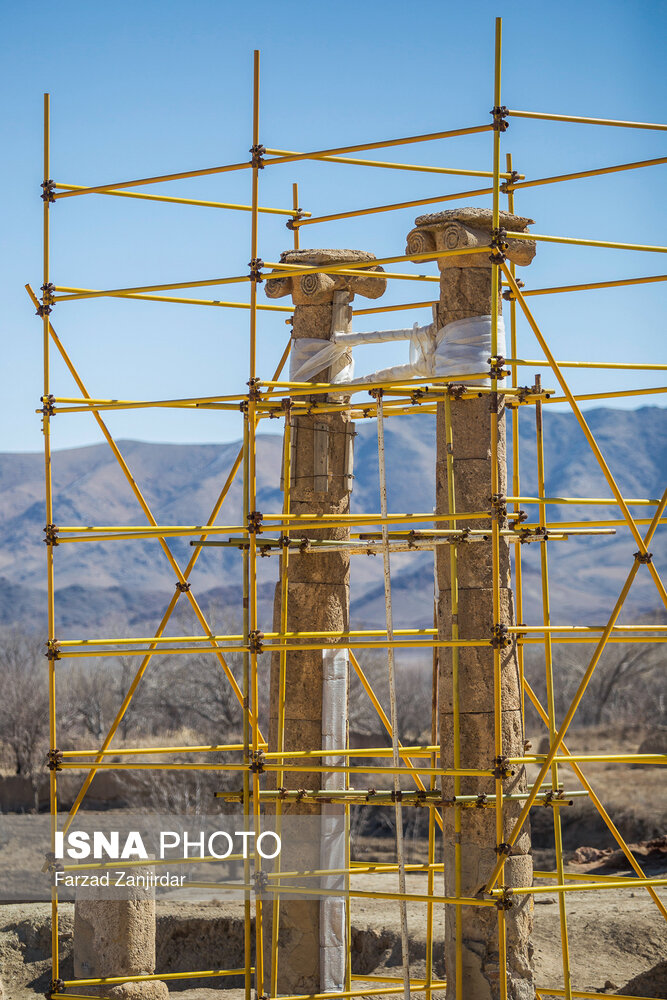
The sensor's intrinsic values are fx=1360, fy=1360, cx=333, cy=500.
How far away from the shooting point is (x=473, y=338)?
10281 millimetres

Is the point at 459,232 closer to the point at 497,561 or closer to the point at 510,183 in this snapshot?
the point at 510,183

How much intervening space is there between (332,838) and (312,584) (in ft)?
6.81

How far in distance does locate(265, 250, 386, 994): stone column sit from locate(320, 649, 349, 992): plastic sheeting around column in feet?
0.05

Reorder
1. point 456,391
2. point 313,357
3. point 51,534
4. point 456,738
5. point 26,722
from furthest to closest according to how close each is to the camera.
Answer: point 26,722, point 313,357, point 51,534, point 456,391, point 456,738

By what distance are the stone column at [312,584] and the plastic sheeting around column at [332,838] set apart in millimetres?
17

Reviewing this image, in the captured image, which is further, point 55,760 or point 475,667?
point 55,760

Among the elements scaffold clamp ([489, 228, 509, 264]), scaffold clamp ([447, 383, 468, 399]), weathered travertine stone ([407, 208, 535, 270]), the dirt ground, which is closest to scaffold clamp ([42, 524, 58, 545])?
scaffold clamp ([447, 383, 468, 399])

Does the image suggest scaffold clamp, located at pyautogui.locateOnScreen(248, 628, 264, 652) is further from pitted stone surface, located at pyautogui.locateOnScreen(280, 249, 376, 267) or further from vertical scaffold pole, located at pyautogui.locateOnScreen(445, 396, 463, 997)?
pitted stone surface, located at pyautogui.locateOnScreen(280, 249, 376, 267)

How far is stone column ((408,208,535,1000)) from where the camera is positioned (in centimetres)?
963

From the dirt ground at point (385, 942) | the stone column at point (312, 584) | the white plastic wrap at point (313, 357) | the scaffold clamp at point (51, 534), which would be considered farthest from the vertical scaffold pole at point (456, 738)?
the dirt ground at point (385, 942)

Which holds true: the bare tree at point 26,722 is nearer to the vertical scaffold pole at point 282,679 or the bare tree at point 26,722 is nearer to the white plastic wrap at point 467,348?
the vertical scaffold pole at point 282,679

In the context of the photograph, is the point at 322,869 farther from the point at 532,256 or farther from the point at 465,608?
the point at 532,256

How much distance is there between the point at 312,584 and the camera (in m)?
11.4

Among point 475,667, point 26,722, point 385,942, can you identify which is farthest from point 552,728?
point 26,722
